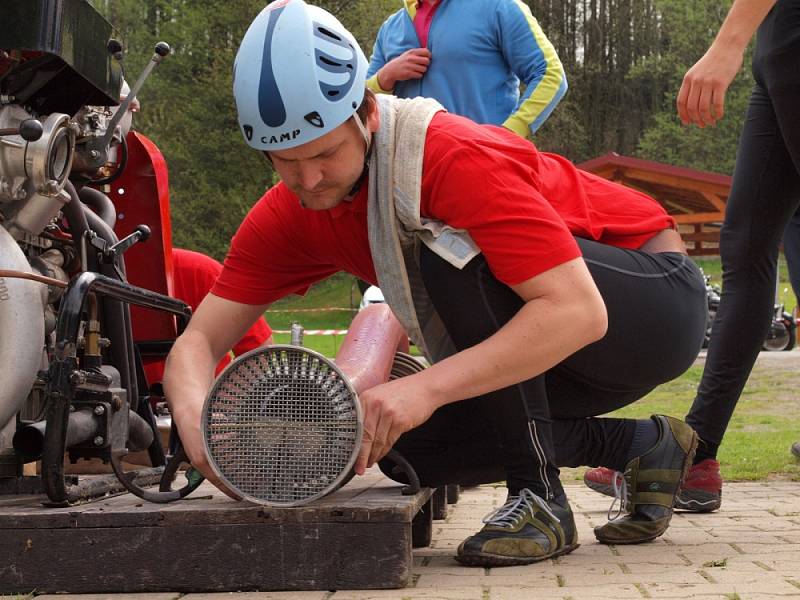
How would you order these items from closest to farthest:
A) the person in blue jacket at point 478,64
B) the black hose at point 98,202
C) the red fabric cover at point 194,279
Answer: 1. the black hose at point 98,202
2. the person in blue jacket at point 478,64
3. the red fabric cover at point 194,279

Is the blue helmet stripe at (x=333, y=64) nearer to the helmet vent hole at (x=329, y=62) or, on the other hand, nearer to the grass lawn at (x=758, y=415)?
the helmet vent hole at (x=329, y=62)

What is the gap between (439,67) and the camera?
4.75m

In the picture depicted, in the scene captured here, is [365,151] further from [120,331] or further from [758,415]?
[758,415]

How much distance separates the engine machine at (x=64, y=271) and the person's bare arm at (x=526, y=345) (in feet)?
2.18

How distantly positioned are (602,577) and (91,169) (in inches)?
73.5

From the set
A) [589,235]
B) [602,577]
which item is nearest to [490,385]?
[602,577]

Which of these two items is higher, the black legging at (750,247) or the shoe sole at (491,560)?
the black legging at (750,247)

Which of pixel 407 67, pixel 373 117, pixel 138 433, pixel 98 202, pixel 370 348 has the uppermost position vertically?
pixel 407 67

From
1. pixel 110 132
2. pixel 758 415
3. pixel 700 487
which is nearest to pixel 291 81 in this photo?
pixel 110 132

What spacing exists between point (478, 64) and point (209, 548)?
2.62 meters

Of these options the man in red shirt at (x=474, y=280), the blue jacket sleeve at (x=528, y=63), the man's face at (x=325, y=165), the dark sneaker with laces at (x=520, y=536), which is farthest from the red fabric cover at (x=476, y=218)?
the blue jacket sleeve at (x=528, y=63)

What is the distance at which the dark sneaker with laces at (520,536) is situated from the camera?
114 inches

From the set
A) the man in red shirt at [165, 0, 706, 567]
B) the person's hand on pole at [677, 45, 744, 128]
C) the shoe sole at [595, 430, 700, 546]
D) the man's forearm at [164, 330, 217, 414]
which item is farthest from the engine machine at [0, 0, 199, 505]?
the person's hand on pole at [677, 45, 744, 128]

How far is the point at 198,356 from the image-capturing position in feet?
10.3
